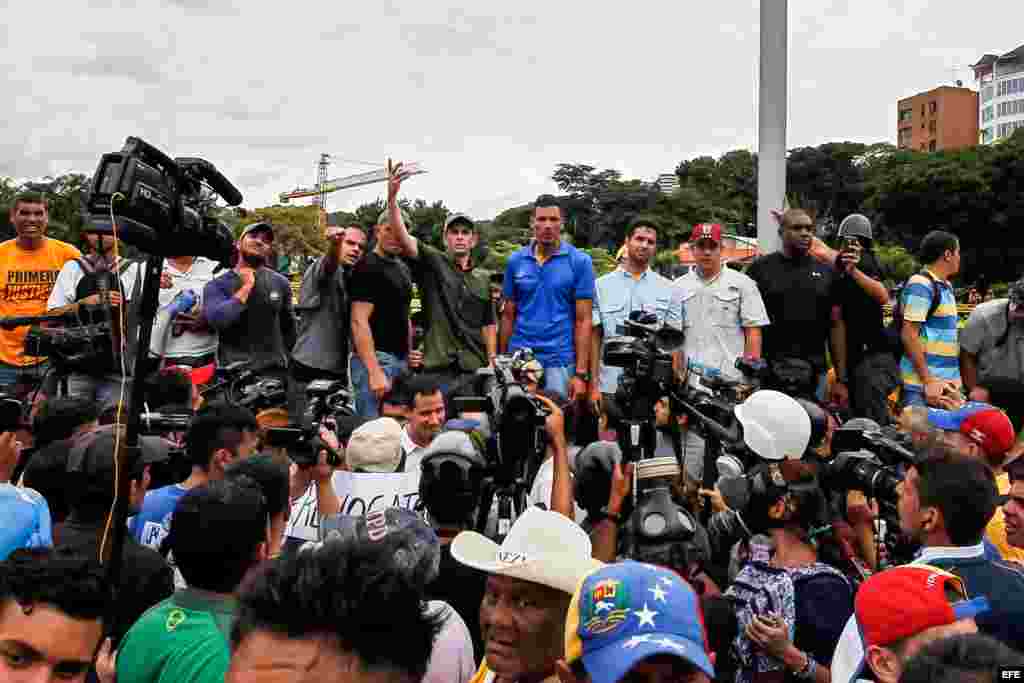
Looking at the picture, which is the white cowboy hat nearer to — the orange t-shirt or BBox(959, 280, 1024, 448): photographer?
BBox(959, 280, 1024, 448): photographer

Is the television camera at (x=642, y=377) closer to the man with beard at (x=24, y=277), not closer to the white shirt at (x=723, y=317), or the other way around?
the white shirt at (x=723, y=317)

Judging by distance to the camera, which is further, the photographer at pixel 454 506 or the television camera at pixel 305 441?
the television camera at pixel 305 441

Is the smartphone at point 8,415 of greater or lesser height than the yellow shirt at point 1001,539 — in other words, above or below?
above

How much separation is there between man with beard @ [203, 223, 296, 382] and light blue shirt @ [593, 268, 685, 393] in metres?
2.15

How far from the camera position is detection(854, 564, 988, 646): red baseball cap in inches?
95.1

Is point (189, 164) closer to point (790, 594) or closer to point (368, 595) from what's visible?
point (368, 595)

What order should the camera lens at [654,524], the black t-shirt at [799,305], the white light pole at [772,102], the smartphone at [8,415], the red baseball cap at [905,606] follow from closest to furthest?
1. the red baseball cap at [905,606]
2. the camera lens at [654,524]
3. the smartphone at [8,415]
4. the black t-shirt at [799,305]
5. the white light pole at [772,102]

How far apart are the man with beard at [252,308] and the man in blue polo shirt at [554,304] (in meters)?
1.60

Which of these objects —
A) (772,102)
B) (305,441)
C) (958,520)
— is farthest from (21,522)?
(772,102)

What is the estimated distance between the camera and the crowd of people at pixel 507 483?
2156 mm

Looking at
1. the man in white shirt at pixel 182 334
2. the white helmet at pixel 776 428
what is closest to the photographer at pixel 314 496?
the white helmet at pixel 776 428

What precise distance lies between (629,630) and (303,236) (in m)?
70.6

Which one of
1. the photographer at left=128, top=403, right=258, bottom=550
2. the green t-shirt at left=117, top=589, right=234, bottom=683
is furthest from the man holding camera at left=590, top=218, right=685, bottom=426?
the green t-shirt at left=117, top=589, right=234, bottom=683

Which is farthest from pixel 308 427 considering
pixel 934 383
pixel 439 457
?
pixel 934 383
